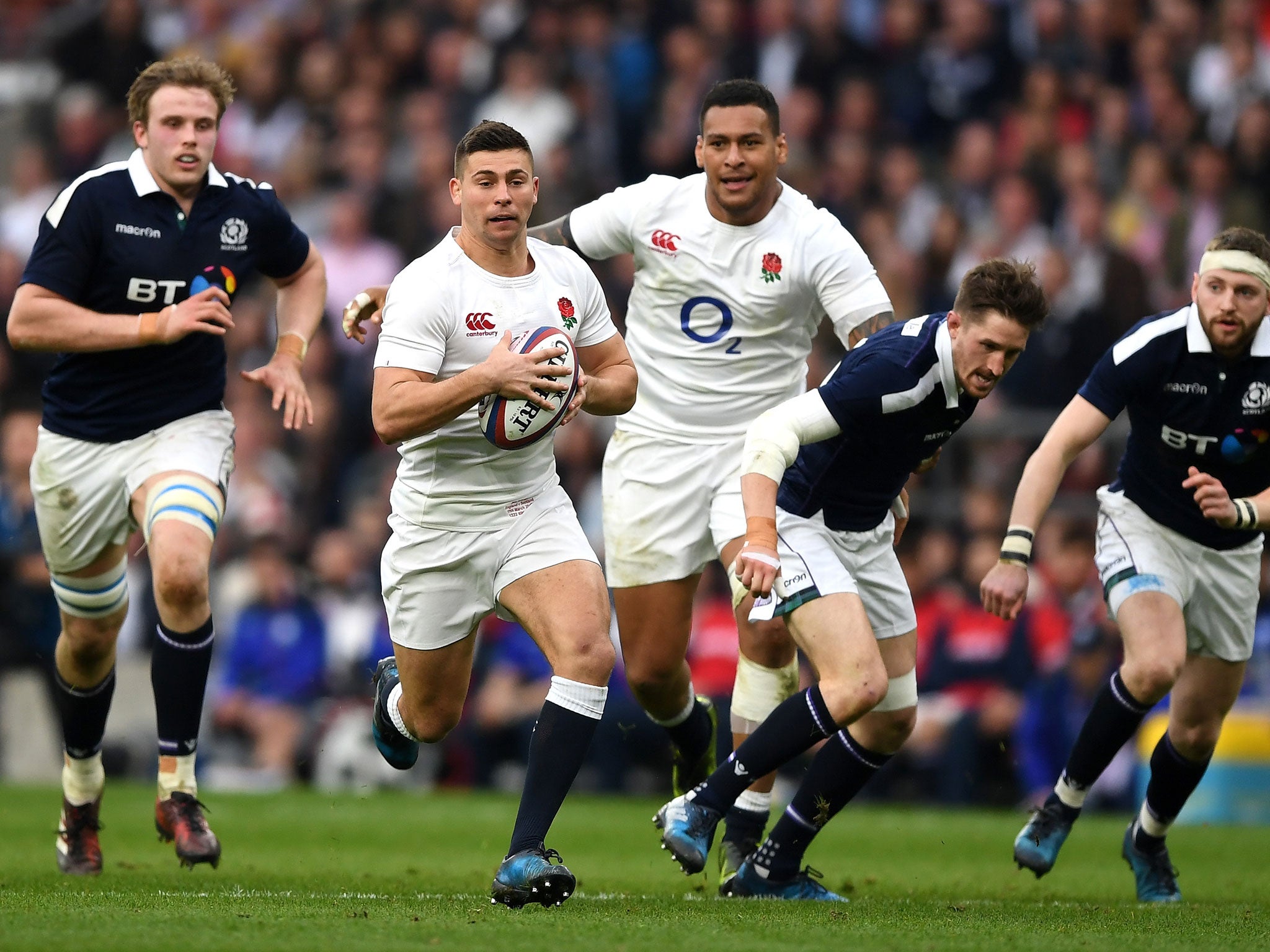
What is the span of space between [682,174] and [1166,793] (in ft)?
28.0

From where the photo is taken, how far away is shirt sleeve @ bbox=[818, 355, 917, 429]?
6.78 m

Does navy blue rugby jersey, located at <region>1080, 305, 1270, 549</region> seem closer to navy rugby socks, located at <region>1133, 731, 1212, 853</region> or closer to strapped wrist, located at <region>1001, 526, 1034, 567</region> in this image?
strapped wrist, located at <region>1001, 526, 1034, 567</region>

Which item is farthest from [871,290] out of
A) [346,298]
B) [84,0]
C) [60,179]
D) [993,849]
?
[84,0]

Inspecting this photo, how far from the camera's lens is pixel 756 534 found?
21.6 feet

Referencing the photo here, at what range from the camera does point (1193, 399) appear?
7.55 meters

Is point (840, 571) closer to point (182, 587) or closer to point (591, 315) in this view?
point (591, 315)

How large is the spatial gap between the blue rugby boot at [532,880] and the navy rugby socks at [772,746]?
2.79ft

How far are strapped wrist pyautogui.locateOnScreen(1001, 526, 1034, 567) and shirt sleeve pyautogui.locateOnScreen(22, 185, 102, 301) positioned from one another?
3904 mm

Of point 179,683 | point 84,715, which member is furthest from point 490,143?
point 84,715

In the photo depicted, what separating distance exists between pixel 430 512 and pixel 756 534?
1.22 metres

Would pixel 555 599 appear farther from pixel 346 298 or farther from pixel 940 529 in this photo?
pixel 346 298

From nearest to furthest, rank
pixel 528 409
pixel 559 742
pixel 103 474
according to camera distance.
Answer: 1. pixel 559 742
2. pixel 528 409
3. pixel 103 474

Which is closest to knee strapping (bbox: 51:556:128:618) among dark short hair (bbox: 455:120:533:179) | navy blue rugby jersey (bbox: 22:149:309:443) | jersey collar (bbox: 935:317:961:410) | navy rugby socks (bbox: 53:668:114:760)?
navy rugby socks (bbox: 53:668:114:760)

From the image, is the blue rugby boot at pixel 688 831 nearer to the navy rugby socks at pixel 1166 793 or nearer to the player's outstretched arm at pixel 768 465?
the player's outstretched arm at pixel 768 465
